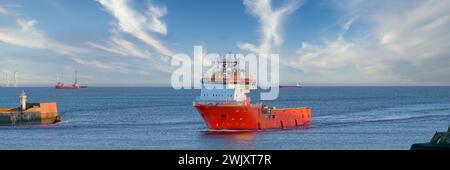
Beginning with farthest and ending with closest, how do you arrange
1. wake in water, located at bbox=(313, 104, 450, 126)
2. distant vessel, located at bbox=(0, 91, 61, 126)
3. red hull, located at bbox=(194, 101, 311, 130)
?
wake in water, located at bbox=(313, 104, 450, 126), distant vessel, located at bbox=(0, 91, 61, 126), red hull, located at bbox=(194, 101, 311, 130)

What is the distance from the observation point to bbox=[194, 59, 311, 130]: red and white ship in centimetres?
5662

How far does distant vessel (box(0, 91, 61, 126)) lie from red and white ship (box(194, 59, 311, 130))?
1060 inches

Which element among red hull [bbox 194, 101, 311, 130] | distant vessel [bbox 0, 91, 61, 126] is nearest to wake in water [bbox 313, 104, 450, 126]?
red hull [bbox 194, 101, 311, 130]

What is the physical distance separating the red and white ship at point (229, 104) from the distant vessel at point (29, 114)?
26.9 meters

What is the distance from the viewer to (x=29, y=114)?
7419 centimetres

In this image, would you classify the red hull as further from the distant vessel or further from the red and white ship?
the distant vessel

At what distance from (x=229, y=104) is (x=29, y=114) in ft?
101

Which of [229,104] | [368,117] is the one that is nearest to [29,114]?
[229,104]

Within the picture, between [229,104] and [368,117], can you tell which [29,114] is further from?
[368,117]
